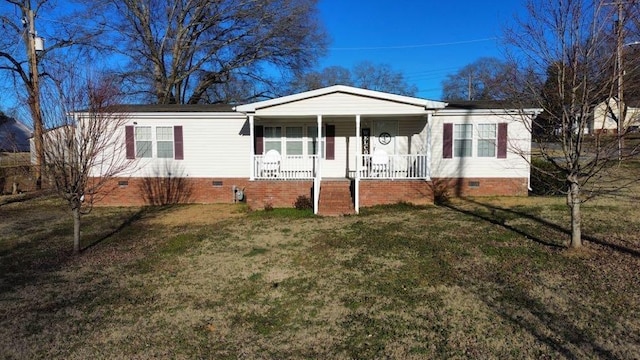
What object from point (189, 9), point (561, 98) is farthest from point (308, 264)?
point (189, 9)

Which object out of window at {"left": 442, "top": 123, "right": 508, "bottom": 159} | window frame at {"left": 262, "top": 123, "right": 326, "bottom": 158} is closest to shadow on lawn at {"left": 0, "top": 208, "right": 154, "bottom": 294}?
window frame at {"left": 262, "top": 123, "right": 326, "bottom": 158}

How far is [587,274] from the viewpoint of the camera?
5.31 metres

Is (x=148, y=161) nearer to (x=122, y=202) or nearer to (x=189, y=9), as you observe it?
(x=122, y=202)

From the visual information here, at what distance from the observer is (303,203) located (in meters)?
11.4

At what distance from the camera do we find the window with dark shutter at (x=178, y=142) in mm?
13156

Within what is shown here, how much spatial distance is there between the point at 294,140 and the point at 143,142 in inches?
200

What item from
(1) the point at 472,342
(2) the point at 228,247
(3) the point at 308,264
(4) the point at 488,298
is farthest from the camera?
(2) the point at 228,247

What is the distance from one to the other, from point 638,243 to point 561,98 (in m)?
3.05

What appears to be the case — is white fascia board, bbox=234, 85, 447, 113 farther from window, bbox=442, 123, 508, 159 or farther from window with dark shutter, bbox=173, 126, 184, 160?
window with dark shutter, bbox=173, 126, 184, 160

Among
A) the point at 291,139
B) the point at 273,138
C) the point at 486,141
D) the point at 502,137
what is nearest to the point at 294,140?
the point at 291,139

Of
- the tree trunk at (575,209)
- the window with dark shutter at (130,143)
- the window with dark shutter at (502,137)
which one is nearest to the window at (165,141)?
the window with dark shutter at (130,143)

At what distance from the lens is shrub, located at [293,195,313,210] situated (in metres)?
11.4

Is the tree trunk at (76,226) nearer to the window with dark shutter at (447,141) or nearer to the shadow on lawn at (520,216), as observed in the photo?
the shadow on lawn at (520,216)

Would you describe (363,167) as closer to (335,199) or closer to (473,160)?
(335,199)
